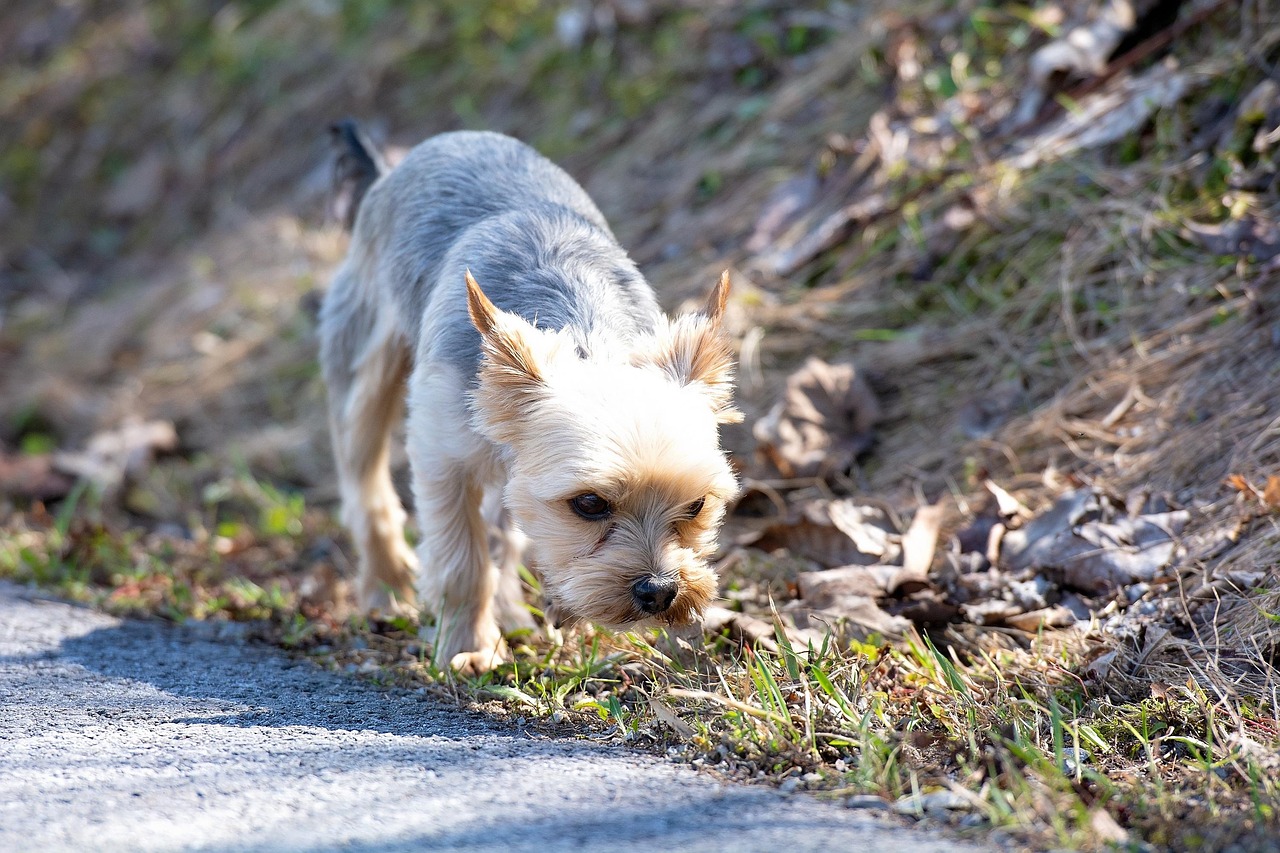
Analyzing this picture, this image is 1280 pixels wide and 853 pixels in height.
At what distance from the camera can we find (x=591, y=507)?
13.0ft

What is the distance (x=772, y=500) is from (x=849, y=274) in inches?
65.7

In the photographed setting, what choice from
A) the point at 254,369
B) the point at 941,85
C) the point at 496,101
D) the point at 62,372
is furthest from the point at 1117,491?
the point at 62,372

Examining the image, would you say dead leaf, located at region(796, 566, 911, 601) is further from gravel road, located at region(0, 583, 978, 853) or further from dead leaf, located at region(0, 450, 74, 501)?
dead leaf, located at region(0, 450, 74, 501)

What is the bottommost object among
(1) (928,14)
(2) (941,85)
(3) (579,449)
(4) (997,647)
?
(4) (997,647)

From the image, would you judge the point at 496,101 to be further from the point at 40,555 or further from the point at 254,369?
the point at 40,555

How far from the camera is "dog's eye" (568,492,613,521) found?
155 inches

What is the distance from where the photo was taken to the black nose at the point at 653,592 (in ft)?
12.7

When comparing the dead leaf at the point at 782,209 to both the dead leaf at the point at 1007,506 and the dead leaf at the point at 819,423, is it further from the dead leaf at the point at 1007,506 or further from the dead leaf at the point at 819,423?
the dead leaf at the point at 1007,506

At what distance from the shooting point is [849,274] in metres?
6.75

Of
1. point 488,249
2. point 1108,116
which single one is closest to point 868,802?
point 488,249

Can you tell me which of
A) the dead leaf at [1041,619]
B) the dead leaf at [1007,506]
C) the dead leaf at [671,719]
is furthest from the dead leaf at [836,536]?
the dead leaf at [671,719]

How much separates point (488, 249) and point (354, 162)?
2.00 meters

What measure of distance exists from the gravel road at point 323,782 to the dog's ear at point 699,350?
1.31 metres

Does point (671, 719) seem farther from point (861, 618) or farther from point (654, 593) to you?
point (861, 618)
